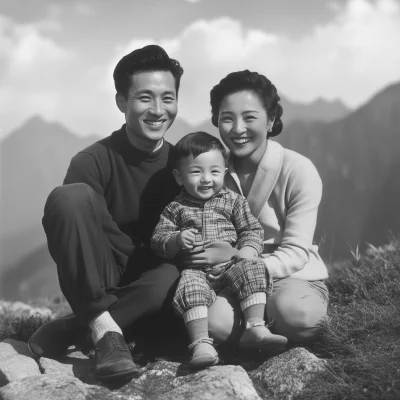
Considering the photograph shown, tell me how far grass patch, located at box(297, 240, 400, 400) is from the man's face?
1.57 metres

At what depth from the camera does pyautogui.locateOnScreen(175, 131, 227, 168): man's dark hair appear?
326cm

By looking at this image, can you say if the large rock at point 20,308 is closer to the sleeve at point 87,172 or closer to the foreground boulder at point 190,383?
the sleeve at point 87,172

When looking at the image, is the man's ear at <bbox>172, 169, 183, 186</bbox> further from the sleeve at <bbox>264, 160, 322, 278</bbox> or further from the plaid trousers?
the sleeve at <bbox>264, 160, 322, 278</bbox>

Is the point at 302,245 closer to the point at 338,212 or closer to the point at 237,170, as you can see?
the point at 237,170

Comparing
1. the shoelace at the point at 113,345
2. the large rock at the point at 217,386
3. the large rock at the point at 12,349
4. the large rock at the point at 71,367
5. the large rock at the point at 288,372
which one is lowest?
the large rock at the point at 288,372

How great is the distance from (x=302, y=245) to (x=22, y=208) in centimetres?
3004

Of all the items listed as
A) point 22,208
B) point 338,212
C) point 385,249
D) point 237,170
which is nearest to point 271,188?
point 237,170

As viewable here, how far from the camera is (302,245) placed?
10.9ft

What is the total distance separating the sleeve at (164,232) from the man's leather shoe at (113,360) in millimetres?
515

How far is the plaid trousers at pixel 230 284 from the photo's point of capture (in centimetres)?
299

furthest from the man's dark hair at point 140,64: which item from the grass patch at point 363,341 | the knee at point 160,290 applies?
the grass patch at point 363,341

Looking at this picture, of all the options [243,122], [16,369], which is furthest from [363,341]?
[16,369]

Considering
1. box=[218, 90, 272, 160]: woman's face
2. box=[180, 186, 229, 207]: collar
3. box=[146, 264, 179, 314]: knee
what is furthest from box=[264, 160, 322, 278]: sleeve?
box=[146, 264, 179, 314]: knee

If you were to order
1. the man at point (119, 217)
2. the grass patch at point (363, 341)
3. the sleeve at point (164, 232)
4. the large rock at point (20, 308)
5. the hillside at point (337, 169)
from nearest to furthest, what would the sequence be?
the grass patch at point (363, 341) < the man at point (119, 217) < the sleeve at point (164, 232) < the large rock at point (20, 308) < the hillside at point (337, 169)
